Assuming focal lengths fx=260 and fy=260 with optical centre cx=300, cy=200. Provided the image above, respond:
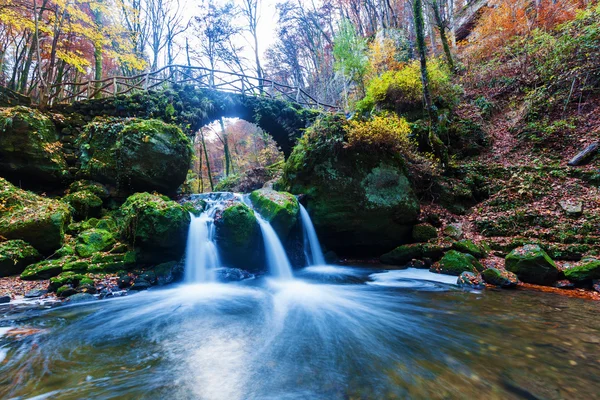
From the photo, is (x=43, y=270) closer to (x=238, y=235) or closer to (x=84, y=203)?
(x=84, y=203)

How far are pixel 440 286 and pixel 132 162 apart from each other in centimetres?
893

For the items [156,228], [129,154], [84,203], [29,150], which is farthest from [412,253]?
[29,150]

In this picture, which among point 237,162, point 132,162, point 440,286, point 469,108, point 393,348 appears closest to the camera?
point 393,348

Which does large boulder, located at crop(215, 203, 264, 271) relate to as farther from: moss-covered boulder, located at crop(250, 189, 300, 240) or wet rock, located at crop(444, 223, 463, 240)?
wet rock, located at crop(444, 223, 463, 240)

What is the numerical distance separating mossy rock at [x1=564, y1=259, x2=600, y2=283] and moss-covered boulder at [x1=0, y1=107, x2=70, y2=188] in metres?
12.6

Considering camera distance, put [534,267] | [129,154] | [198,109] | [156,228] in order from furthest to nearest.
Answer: [198,109] < [129,154] < [156,228] < [534,267]

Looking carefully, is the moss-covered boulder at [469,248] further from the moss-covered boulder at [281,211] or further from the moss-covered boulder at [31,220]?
the moss-covered boulder at [31,220]

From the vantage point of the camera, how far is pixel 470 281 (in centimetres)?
518

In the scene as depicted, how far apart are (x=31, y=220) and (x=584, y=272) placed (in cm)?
1090

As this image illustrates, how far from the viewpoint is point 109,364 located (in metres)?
2.73

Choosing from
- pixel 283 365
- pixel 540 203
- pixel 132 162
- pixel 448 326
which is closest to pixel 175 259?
pixel 132 162

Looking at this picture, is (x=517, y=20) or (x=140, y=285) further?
(x=517, y=20)

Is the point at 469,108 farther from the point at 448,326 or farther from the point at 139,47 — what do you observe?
the point at 139,47

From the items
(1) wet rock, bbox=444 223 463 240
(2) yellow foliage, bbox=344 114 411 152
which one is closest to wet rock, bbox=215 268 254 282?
(2) yellow foliage, bbox=344 114 411 152
